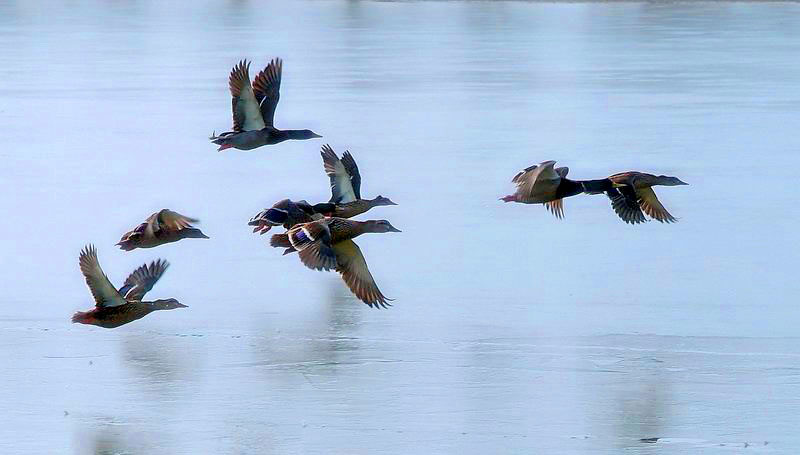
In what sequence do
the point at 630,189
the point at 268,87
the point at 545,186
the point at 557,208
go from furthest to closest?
1. the point at 557,208
2. the point at 268,87
3. the point at 630,189
4. the point at 545,186

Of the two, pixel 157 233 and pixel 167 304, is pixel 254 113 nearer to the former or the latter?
pixel 157 233

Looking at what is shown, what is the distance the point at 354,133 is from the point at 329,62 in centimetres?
758

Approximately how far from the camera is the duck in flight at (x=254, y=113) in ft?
30.1

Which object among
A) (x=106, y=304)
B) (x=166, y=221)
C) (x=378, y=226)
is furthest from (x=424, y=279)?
(x=106, y=304)

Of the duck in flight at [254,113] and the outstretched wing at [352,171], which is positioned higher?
the duck in flight at [254,113]

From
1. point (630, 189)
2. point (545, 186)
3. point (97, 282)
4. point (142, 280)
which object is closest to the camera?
point (97, 282)

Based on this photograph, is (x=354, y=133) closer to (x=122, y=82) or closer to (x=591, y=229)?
(x=591, y=229)

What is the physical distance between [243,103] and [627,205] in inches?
88.5

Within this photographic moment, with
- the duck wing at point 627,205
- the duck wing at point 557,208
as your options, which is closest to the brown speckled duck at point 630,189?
the duck wing at point 627,205

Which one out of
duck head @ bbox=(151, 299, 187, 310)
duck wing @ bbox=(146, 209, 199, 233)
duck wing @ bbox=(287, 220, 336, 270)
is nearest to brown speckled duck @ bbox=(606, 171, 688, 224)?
duck wing @ bbox=(287, 220, 336, 270)

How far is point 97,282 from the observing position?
7.08 meters

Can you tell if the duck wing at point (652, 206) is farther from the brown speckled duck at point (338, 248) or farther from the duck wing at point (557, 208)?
the brown speckled duck at point (338, 248)

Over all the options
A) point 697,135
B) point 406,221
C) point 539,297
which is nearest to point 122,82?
point 697,135

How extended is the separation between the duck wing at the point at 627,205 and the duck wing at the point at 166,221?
2.41 m
